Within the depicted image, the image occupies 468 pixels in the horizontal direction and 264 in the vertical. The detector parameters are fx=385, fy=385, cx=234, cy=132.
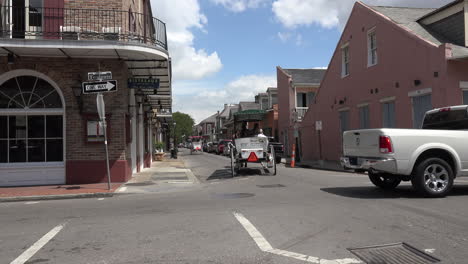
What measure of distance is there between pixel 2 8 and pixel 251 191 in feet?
30.6

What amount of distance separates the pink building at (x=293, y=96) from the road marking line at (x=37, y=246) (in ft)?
81.8

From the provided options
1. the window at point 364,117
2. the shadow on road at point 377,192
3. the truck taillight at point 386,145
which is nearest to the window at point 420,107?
the window at point 364,117

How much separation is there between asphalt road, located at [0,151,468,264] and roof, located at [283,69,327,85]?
24.0 metres

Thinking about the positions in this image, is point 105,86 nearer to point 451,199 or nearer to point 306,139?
point 451,199

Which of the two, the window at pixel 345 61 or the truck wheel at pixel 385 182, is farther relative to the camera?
the window at pixel 345 61

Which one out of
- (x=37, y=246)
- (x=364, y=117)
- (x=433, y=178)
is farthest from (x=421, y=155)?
(x=364, y=117)

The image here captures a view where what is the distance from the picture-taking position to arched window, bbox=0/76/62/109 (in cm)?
1234

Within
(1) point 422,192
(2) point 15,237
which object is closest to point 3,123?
(2) point 15,237

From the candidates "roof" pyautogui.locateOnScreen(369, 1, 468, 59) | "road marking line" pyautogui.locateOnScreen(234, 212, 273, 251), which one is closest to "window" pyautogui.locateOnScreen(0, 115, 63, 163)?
"road marking line" pyautogui.locateOnScreen(234, 212, 273, 251)

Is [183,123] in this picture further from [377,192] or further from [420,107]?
[377,192]

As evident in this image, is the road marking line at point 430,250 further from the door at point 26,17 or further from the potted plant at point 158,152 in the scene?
the potted plant at point 158,152

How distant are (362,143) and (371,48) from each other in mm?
11977

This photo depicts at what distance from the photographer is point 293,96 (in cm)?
3197

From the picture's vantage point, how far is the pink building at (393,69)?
1430 cm
